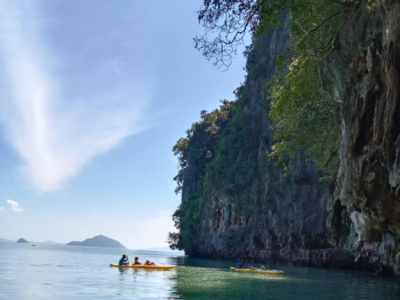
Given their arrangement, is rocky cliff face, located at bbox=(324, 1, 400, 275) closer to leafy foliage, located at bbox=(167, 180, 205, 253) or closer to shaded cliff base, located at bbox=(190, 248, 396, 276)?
shaded cliff base, located at bbox=(190, 248, 396, 276)

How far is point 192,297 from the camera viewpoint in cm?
1480

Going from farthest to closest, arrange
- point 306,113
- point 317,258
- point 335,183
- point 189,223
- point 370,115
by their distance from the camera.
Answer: point 189,223, point 317,258, point 335,183, point 306,113, point 370,115

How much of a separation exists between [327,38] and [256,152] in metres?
38.0

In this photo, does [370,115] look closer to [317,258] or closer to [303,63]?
[303,63]

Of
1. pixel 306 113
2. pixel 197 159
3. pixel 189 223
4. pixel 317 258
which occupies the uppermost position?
pixel 197 159

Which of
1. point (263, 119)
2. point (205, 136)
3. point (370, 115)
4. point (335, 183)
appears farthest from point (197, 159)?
point (370, 115)

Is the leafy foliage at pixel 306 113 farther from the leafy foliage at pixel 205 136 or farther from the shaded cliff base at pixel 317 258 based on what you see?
the leafy foliage at pixel 205 136

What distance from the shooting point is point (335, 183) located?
19.4 meters

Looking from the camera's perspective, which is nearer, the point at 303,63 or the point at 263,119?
the point at 303,63

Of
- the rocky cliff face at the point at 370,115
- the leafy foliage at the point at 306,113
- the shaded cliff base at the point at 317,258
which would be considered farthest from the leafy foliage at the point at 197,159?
the rocky cliff face at the point at 370,115

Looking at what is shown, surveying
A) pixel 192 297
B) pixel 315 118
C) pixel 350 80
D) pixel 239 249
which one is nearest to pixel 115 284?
pixel 192 297

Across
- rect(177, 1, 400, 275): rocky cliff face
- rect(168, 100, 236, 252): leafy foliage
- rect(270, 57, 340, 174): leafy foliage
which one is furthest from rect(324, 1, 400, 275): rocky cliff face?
rect(168, 100, 236, 252): leafy foliage

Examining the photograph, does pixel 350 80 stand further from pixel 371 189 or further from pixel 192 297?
pixel 192 297

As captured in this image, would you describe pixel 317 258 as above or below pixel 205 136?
below
